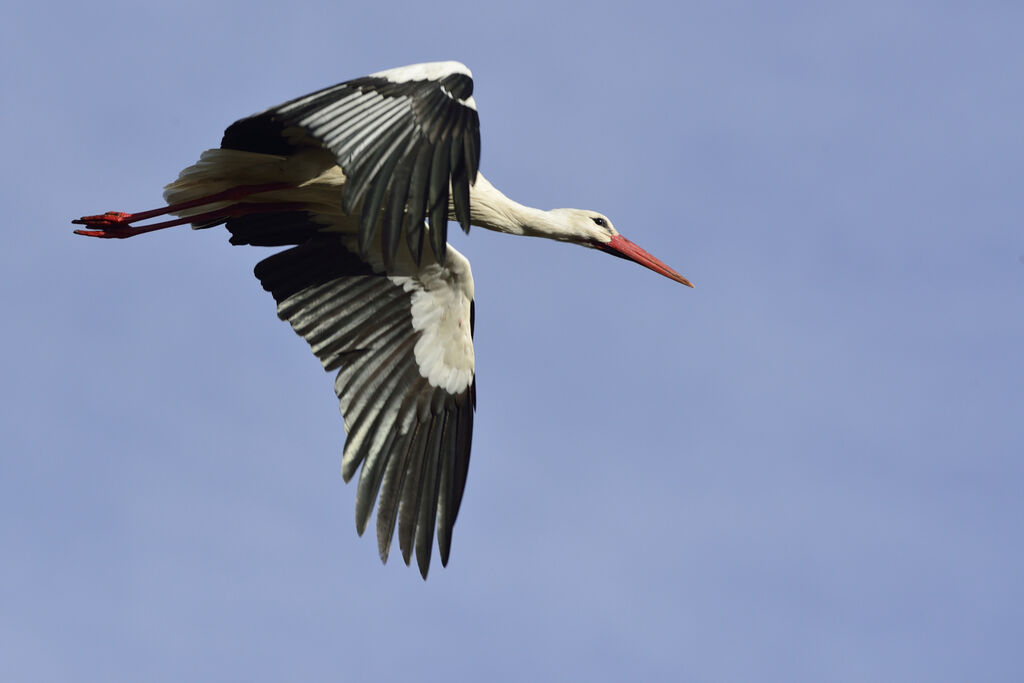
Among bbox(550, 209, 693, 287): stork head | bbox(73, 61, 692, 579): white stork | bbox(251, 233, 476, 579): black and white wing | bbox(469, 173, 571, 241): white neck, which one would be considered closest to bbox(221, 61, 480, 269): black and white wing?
bbox(73, 61, 692, 579): white stork

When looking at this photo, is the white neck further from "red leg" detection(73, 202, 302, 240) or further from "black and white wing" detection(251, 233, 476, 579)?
"red leg" detection(73, 202, 302, 240)

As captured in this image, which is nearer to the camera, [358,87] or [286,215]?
[358,87]

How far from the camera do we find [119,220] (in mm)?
9820

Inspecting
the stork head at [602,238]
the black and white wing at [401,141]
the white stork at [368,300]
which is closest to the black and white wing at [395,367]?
the white stork at [368,300]

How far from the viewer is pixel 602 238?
11.0 m

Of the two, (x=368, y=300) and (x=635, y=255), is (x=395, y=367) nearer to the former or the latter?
(x=368, y=300)

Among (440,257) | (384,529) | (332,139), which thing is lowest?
(384,529)

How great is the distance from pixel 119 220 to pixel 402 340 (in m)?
2.15

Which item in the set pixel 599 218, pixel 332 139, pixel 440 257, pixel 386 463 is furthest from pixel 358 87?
pixel 599 218

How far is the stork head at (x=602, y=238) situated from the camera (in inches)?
423

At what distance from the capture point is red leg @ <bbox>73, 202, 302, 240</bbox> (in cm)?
971

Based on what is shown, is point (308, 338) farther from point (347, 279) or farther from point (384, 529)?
point (384, 529)

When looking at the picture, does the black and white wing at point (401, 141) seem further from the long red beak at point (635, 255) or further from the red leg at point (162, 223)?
the long red beak at point (635, 255)

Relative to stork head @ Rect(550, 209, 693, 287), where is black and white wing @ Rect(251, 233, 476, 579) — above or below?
below
